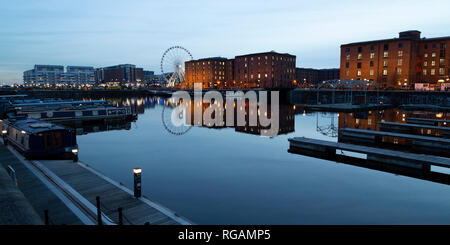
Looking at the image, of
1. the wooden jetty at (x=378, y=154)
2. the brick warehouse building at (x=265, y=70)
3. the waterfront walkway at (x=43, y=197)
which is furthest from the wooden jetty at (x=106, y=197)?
the brick warehouse building at (x=265, y=70)

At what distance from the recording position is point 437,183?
2086 cm

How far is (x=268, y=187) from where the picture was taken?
20766mm

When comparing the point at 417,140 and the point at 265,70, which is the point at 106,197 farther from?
the point at 265,70

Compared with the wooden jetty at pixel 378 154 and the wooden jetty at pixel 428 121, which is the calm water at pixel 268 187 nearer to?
the wooden jetty at pixel 378 154

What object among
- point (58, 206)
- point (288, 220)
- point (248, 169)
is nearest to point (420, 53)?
point (248, 169)

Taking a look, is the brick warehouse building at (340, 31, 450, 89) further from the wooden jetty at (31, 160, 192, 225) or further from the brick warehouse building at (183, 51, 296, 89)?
the wooden jetty at (31, 160, 192, 225)

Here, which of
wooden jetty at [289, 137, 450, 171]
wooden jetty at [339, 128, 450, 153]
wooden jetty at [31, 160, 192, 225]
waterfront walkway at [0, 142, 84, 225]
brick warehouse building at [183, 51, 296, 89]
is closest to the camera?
waterfront walkway at [0, 142, 84, 225]

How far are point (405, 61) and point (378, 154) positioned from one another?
8874 centimetres

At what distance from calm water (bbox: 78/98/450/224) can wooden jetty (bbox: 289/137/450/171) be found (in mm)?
1768

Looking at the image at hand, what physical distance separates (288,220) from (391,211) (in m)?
6.16

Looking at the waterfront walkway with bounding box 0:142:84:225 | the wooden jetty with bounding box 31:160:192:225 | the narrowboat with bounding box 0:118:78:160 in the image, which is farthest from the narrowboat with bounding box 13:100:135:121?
the wooden jetty with bounding box 31:160:192:225

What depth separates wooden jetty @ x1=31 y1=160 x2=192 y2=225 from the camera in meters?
12.6

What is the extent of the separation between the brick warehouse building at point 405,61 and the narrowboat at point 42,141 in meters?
97.9

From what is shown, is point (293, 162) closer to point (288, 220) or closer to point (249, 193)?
point (249, 193)
